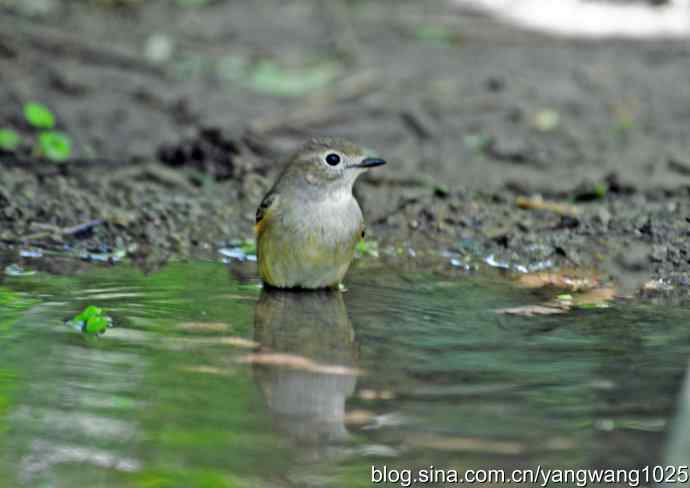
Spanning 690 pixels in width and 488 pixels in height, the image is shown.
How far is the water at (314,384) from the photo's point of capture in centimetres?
389

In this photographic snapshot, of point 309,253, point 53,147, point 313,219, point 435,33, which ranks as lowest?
point 309,253

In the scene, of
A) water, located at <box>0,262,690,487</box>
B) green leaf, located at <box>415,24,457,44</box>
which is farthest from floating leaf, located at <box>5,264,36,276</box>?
green leaf, located at <box>415,24,457,44</box>

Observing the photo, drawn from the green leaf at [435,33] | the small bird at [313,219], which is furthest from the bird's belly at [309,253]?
the green leaf at [435,33]

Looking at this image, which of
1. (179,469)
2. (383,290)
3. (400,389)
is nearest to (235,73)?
(383,290)

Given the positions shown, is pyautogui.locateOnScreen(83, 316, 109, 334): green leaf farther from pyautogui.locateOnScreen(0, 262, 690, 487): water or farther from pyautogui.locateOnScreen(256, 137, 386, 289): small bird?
pyautogui.locateOnScreen(256, 137, 386, 289): small bird

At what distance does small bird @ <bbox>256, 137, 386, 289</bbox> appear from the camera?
641cm

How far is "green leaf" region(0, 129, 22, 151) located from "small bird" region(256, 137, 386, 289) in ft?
10.9

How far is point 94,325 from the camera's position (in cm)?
536

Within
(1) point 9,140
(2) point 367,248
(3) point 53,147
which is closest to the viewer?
(2) point 367,248

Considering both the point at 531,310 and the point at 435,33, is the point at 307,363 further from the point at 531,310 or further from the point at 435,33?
the point at 435,33

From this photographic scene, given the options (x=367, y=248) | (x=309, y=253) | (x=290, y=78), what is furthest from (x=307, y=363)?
(x=290, y=78)

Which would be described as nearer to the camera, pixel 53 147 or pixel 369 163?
pixel 369 163

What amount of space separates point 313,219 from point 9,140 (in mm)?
3832

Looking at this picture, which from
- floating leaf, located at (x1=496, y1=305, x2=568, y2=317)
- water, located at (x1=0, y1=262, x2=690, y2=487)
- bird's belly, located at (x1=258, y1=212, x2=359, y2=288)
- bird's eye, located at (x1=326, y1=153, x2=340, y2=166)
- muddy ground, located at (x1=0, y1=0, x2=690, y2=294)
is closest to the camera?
water, located at (x1=0, y1=262, x2=690, y2=487)
